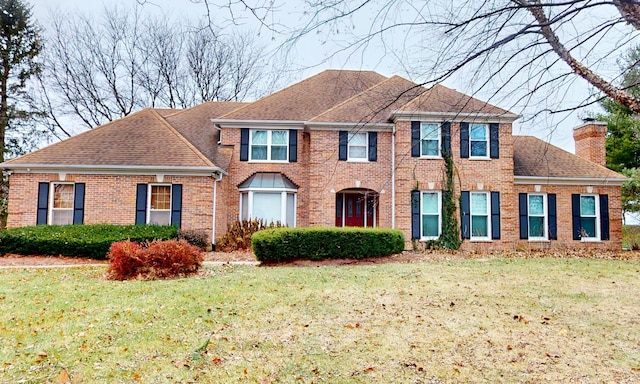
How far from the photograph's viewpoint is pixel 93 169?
54.5ft

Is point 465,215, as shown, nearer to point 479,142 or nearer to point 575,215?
point 479,142

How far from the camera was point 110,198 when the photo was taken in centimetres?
1667

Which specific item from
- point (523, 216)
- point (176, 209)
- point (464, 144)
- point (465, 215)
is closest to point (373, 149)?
point (464, 144)

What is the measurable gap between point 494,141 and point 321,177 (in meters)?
7.34

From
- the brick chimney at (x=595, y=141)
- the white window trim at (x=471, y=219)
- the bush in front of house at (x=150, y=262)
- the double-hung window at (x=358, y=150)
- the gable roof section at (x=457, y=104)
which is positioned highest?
the brick chimney at (x=595, y=141)

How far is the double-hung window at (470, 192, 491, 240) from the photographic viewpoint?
17438mm

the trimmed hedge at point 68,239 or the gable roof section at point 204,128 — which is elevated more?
the gable roof section at point 204,128

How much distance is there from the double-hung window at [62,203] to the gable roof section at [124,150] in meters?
1.06

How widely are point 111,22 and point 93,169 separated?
55.0 ft

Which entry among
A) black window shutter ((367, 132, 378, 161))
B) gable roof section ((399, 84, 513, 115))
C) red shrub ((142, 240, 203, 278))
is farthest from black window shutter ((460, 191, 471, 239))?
red shrub ((142, 240, 203, 278))

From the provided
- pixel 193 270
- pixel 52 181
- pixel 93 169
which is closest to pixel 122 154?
pixel 93 169

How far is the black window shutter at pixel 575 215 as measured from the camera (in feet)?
62.3

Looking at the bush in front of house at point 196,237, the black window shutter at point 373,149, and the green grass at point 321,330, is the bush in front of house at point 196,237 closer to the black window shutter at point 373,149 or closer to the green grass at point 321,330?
the green grass at point 321,330

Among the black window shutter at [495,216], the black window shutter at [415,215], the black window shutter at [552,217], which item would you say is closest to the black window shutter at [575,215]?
the black window shutter at [552,217]
